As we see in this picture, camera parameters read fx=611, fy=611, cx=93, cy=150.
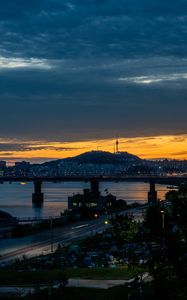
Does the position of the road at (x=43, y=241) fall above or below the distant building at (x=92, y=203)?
below

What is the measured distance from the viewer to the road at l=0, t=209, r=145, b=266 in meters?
34.9

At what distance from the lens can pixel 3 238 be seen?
45344 millimetres

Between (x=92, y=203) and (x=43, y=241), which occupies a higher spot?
(x=92, y=203)

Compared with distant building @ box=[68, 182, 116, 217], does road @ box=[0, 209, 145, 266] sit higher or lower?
lower

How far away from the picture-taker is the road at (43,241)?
34.9 meters

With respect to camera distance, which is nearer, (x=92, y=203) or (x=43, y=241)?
(x=43, y=241)

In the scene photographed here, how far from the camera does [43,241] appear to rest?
137 ft

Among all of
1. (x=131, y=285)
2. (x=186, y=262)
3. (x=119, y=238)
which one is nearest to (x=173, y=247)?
(x=186, y=262)

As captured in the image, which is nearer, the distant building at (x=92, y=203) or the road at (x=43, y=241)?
the road at (x=43, y=241)

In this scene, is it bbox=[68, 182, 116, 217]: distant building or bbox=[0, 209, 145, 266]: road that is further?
bbox=[68, 182, 116, 217]: distant building

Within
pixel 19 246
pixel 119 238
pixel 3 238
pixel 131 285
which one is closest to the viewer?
pixel 131 285

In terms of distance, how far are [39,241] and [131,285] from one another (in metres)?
24.0

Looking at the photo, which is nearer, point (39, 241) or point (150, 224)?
point (150, 224)

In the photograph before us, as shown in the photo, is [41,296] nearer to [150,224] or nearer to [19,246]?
[150,224]
